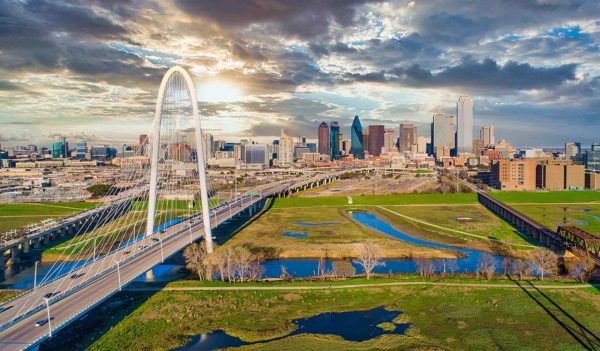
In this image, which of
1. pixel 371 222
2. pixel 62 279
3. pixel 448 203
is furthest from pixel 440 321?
pixel 448 203

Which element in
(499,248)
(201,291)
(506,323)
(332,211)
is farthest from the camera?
(332,211)

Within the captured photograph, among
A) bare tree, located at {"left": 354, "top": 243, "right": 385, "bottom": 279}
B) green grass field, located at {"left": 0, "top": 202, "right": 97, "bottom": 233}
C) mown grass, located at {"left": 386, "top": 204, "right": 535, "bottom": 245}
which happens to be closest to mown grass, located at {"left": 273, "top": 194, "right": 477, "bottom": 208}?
mown grass, located at {"left": 386, "top": 204, "right": 535, "bottom": 245}

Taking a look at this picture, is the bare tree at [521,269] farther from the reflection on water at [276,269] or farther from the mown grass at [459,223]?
the mown grass at [459,223]

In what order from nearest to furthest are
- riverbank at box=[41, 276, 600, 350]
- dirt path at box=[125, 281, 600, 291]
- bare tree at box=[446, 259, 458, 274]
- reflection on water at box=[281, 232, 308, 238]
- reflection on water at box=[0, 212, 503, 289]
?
riverbank at box=[41, 276, 600, 350] < dirt path at box=[125, 281, 600, 291] < reflection on water at box=[0, 212, 503, 289] < bare tree at box=[446, 259, 458, 274] < reflection on water at box=[281, 232, 308, 238]

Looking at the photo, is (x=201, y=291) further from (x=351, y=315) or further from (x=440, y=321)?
(x=440, y=321)

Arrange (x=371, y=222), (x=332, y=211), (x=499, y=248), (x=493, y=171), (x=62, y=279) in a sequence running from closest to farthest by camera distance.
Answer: (x=62, y=279) → (x=499, y=248) → (x=371, y=222) → (x=332, y=211) → (x=493, y=171)

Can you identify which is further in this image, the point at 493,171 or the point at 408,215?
the point at 493,171

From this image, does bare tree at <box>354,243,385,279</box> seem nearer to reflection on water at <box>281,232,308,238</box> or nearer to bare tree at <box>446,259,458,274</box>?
bare tree at <box>446,259,458,274</box>
